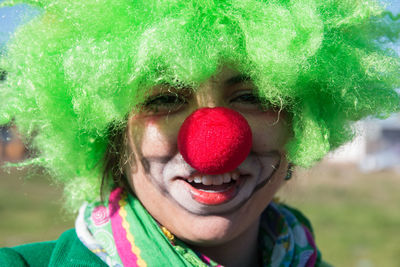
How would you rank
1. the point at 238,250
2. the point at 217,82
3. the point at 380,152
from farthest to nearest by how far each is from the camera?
the point at 380,152 → the point at 238,250 → the point at 217,82

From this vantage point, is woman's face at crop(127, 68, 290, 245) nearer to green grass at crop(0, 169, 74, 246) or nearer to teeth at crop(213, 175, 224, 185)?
teeth at crop(213, 175, 224, 185)

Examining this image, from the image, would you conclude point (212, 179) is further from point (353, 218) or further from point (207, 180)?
point (353, 218)

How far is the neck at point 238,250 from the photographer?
155 cm

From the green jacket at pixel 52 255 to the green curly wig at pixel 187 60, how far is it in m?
0.30

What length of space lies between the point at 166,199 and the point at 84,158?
1.30 feet

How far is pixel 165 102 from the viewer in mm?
1383

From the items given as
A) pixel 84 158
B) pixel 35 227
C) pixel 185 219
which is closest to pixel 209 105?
pixel 185 219

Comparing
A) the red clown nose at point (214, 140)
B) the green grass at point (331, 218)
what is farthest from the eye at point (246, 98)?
the green grass at point (331, 218)

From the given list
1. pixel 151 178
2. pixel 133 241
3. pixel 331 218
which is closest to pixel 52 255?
pixel 133 241

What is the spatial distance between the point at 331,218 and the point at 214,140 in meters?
7.51

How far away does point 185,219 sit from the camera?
1.41 metres

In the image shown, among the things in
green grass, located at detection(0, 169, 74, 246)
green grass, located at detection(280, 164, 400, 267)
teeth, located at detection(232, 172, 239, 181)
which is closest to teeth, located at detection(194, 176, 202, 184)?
teeth, located at detection(232, 172, 239, 181)

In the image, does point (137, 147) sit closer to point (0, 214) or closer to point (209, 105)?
point (209, 105)

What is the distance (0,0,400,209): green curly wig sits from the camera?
4.10ft
